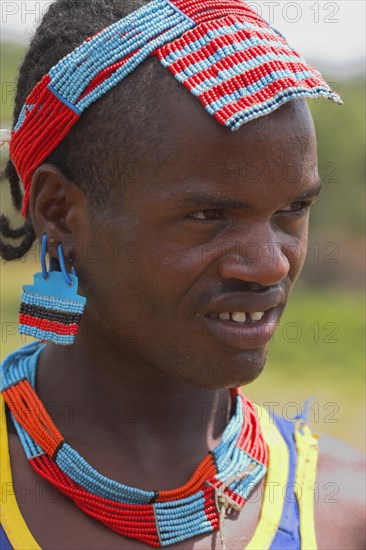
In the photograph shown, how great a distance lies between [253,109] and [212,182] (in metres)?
0.23

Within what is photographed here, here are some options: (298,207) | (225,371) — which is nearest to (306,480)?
(225,371)

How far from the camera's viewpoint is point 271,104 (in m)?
2.46

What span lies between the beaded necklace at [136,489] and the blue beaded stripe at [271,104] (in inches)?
42.2

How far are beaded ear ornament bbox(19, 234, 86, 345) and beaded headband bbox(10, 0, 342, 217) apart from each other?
36 cm

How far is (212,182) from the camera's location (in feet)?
8.02

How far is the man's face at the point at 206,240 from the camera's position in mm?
2455

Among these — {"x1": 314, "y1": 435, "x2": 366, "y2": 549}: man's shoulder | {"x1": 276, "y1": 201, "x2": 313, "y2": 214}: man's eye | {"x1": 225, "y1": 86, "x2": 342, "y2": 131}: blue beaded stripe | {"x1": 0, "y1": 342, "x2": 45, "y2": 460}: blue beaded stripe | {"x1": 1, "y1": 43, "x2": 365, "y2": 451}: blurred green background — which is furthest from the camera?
{"x1": 1, "y1": 43, "x2": 365, "y2": 451}: blurred green background

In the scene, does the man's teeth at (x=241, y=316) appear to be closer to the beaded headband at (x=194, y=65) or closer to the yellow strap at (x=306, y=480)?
the beaded headband at (x=194, y=65)

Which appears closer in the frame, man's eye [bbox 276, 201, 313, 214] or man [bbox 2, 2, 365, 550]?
man [bbox 2, 2, 365, 550]

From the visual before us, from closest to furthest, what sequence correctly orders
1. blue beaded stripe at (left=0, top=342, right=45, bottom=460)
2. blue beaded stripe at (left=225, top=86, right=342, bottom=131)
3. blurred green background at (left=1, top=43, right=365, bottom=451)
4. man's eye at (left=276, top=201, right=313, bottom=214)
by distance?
blue beaded stripe at (left=225, top=86, right=342, bottom=131) < man's eye at (left=276, top=201, right=313, bottom=214) < blue beaded stripe at (left=0, top=342, right=45, bottom=460) < blurred green background at (left=1, top=43, right=365, bottom=451)

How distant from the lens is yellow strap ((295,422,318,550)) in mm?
2797

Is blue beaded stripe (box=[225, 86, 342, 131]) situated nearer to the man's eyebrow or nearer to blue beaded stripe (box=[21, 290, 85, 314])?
the man's eyebrow

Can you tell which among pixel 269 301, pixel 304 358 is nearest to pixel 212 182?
pixel 269 301

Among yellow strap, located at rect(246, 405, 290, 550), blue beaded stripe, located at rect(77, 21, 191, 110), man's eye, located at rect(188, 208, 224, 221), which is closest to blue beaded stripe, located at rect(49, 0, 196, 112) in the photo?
blue beaded stripe, located at rect(77, 21, 191, 110)
